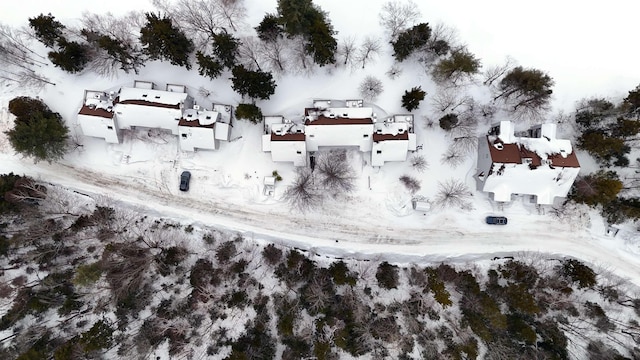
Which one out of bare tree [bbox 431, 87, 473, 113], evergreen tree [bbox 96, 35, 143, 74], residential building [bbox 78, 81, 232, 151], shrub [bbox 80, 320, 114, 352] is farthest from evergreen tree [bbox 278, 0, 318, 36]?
shrub [bbox 80, 320, 114, 352]

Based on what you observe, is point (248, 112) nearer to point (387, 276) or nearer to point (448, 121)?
point (448, 121)

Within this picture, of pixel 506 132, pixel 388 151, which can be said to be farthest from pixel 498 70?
pixel 388 151

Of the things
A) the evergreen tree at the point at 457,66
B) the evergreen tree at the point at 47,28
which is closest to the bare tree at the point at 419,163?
the evergreen tree at the point at 457,66

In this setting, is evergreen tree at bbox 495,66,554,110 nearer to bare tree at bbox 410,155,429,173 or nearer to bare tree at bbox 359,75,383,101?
bare tree at bbox 410,155,429,173

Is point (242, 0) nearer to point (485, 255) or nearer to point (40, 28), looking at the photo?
point (40, 28)

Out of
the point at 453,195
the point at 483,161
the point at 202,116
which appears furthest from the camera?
the point at 453,195
